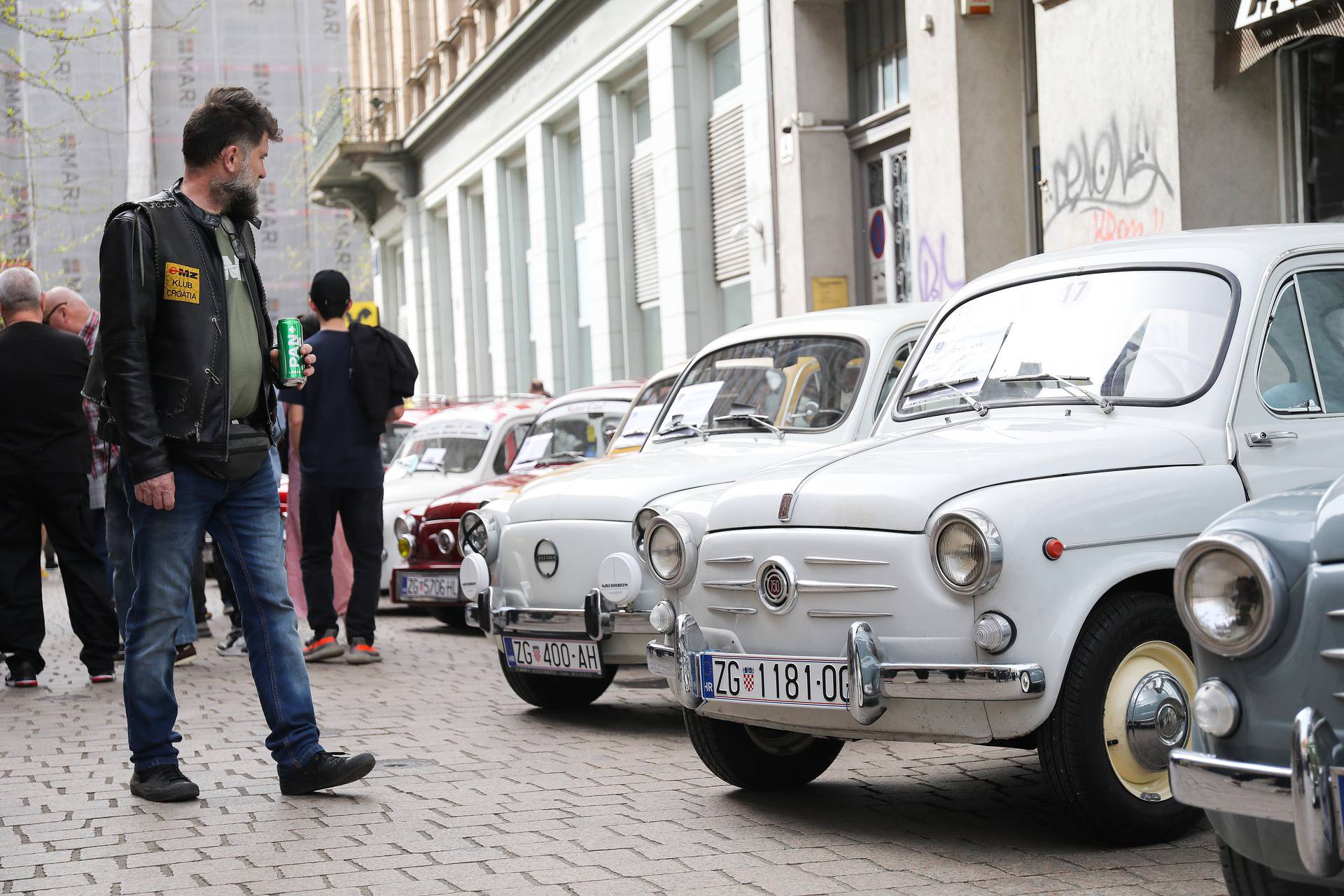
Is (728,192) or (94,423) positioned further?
(728,192)

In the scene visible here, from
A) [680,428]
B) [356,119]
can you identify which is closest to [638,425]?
[680,428]

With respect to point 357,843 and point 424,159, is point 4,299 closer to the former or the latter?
point 357,843

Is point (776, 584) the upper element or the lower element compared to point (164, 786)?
upper

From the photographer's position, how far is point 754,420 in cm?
772

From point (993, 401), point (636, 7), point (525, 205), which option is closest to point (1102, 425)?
point (993, 401)

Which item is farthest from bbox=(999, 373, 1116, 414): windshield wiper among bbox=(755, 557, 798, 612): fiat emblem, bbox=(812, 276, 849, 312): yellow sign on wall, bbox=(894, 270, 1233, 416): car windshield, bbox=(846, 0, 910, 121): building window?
bbox=(812, 276, 849, 312): yellow sign on wall

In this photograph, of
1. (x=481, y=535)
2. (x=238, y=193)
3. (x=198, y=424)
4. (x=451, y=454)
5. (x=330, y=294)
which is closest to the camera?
(x=198, y=424)

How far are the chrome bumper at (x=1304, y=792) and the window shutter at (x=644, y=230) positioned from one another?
2005cm

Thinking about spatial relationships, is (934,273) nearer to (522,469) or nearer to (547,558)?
(522,469)

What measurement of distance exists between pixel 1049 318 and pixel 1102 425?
717 mm

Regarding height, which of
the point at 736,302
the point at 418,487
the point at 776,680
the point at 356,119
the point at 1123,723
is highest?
the point at 356,119

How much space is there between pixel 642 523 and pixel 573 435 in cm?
453

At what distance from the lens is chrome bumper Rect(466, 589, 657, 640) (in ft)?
22.4

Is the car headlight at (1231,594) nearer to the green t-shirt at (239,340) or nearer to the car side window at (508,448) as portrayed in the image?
the green t-shirt at (239,340)
